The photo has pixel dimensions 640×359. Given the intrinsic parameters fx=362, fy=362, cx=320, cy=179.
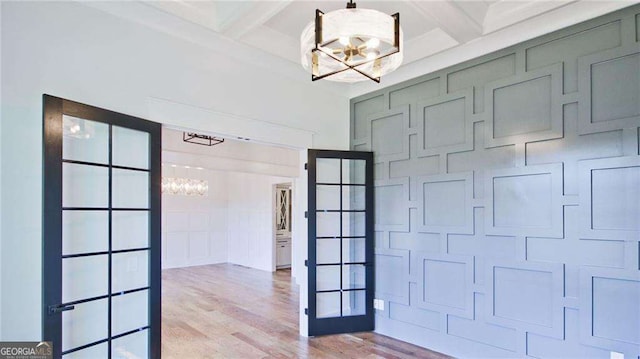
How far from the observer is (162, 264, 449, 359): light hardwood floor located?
4012 millimetres

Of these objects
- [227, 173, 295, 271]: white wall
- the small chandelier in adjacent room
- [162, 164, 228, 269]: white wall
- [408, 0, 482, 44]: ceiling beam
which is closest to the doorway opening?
[227, 173, 295, 271]: white wall

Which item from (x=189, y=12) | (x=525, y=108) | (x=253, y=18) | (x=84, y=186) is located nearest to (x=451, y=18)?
(x=525, y=108)

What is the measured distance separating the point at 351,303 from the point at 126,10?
13.0ft

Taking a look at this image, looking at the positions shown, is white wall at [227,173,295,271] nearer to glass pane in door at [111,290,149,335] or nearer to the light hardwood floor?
the light hardwood floor

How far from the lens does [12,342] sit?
2.40m

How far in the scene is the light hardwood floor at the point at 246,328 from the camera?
4012 millimetres

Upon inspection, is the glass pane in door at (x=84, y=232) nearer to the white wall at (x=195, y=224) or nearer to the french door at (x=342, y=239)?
the french door at (x=342, y=239)

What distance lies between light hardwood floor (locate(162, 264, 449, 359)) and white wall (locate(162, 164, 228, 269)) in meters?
2.06

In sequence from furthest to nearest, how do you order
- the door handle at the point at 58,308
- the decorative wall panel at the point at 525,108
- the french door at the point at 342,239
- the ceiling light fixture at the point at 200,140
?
the ceiling light fixture at the point at 200,140 < the french door at the point at 342,239 < the decorative wall panel at the point at 525,108 < the door handle at the point at 58,308

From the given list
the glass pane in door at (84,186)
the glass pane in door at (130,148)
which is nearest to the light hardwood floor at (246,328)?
the glass pane in door at (84,186)

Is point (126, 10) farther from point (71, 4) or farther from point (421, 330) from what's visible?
point (421, 330)

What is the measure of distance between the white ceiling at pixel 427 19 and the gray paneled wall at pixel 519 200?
0.13 meters

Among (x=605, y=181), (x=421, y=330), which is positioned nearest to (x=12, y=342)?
(x=421, y=330)

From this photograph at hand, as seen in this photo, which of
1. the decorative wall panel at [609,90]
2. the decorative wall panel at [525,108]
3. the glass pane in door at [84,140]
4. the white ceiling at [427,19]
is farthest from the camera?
the decorative wall panel at [525,108]
